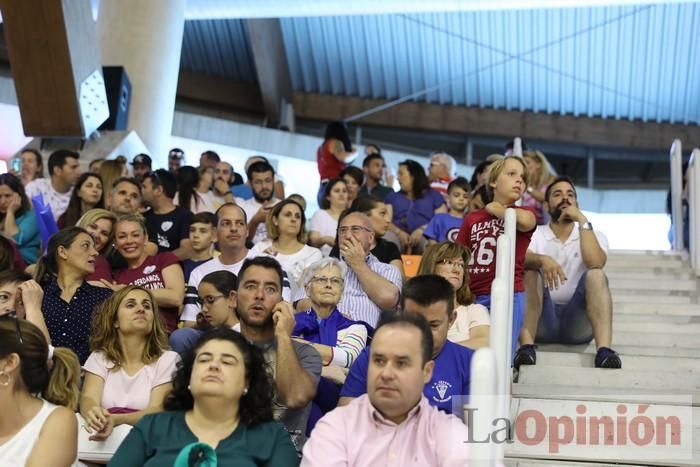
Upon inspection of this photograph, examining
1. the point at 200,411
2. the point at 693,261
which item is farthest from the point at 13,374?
the point at 693,261

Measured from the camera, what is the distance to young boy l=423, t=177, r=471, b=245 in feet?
19.9

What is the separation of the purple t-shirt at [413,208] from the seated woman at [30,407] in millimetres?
3879

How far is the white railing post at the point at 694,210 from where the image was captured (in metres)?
6.15

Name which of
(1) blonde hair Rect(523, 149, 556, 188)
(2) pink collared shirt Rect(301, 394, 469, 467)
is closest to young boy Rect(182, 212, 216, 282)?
(1) blonde hair Rect(523, 149, 556, 188)

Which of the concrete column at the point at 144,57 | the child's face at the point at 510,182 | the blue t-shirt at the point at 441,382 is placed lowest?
the blue t-shirt at the point at 441,382

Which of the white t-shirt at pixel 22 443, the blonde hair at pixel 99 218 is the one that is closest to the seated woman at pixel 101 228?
the blonde hair at pixel 99 218

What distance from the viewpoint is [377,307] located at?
14.8ft

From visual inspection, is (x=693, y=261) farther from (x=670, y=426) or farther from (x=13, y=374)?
(x=13, y=374)

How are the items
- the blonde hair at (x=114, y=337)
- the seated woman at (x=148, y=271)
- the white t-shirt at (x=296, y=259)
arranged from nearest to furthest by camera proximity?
the blonde hair at (x=114, y=337) → the seated woman at (x=148, y=271) → the white t-shirt at (x=296, y=259)

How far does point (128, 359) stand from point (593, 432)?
1644 millimetres

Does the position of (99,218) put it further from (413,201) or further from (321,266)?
(413,201)

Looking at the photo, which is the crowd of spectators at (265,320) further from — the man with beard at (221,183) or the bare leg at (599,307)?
the man with beard at (221,183)

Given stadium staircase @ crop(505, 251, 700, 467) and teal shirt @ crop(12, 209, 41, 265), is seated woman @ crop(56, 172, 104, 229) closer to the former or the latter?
teal shirt @ crop(12, 209, 41, 265)

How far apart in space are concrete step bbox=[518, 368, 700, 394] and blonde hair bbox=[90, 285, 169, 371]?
1.45 meters
